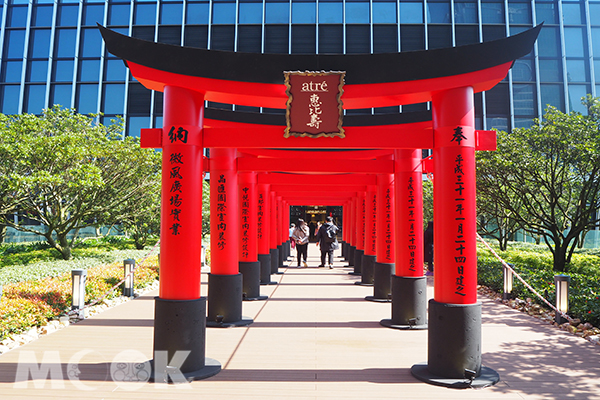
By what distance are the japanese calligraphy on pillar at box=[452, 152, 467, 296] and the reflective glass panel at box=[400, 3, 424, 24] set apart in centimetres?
2245

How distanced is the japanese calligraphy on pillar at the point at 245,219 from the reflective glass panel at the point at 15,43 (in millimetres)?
23679

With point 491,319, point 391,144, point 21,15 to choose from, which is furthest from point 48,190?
point 21,15

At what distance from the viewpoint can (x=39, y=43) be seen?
84.1 ft

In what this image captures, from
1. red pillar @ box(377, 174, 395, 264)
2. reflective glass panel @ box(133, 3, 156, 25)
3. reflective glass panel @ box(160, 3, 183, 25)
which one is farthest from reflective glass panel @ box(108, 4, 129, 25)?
red pillar @ box(377, 174, 395, 264)

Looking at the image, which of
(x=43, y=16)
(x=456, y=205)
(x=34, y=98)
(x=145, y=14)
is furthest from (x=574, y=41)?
(x=34, y=98)

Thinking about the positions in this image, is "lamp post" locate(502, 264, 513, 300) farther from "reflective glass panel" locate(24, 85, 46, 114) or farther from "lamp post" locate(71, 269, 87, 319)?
"reflective glass panel" locate(24, 85, 46, 114)

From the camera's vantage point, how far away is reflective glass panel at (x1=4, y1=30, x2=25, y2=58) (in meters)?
25.6

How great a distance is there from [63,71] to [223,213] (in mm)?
23764

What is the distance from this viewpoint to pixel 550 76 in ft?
79.5

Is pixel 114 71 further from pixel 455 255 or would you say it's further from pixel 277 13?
pixel 455 255

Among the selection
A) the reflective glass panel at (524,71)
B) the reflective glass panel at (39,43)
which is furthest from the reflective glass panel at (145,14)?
the reflective glass panel at (524,71)

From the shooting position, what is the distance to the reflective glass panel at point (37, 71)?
2531 centimetres

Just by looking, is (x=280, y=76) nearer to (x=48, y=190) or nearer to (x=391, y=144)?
(x=391, y=144)

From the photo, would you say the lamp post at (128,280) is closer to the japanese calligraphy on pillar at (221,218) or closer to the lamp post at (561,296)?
the japanese calligraphy on pillar at (221,218)
